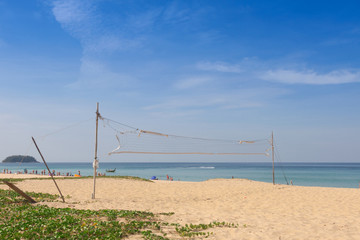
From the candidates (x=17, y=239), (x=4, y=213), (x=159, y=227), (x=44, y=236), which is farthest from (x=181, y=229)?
(x=4, y=213)

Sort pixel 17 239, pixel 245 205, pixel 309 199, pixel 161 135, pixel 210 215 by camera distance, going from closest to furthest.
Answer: pixel 17 239
pixel 210 215
pixel 245 205
pixel 309 199
pixel 161 135

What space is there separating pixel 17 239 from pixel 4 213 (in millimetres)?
4658

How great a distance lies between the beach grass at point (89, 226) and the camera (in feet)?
33.5

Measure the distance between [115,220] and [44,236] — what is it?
3.19m

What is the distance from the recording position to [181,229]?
469 inches

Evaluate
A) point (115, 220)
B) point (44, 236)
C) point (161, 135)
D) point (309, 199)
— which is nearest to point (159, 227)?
point (115, 220)

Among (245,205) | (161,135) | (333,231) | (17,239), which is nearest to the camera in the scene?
(17,239)

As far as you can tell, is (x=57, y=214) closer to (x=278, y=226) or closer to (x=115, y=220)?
(x=115, y=220)

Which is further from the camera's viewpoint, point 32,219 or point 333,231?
point 333,231

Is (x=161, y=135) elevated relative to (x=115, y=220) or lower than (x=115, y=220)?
elevated

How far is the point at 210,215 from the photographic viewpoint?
1563cm

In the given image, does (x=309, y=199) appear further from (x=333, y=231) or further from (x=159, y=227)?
(x=159, y=227)

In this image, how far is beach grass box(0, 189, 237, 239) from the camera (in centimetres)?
1022

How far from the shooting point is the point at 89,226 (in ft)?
36.4
